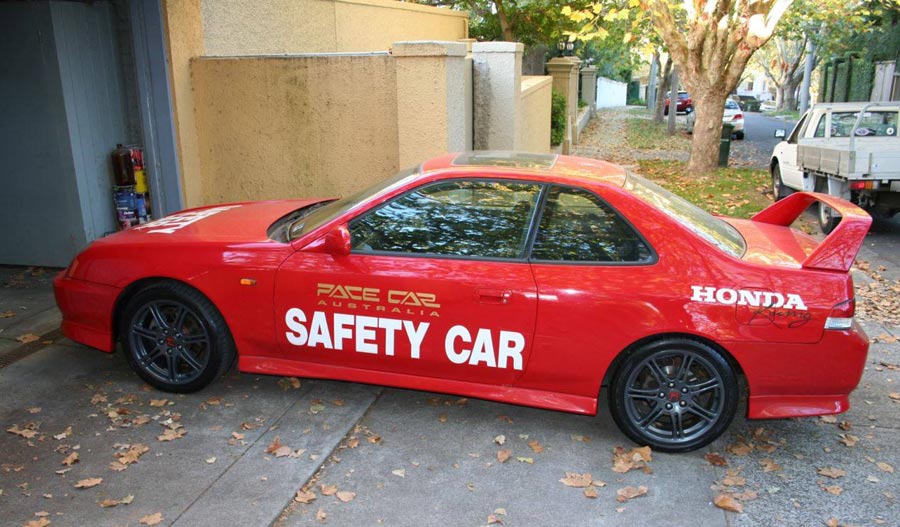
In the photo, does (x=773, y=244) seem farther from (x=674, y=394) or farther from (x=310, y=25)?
(x=310, y=25)

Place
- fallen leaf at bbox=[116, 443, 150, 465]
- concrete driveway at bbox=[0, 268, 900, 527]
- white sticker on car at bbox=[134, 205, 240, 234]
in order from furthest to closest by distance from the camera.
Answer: white sticker on car at bbox=[134, 205, 240, 234] → fallen leaf at bbox=[116, 443, 150, 465] → concrete driveway at bbox=[0, 268, 900, 527]

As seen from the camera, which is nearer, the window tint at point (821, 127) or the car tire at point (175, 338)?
the car tire at point (175, 338)

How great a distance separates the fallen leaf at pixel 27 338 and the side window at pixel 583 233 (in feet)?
13.1

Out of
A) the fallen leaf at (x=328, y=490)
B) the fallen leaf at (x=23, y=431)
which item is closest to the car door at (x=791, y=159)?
the fallen leaf at (x=328, y=490)

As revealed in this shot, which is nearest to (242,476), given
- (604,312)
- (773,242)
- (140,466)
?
(140,466)

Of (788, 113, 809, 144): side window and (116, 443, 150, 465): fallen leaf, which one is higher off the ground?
(788, 113, 809, 144): side window

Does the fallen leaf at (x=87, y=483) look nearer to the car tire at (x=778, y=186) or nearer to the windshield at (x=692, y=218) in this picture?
the windshield at (x=692, y=218)

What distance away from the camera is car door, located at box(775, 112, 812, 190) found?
1158 centimetres

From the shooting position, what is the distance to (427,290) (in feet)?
13.7

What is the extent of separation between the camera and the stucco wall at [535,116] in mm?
10258

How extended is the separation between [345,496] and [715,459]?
6.87 ft

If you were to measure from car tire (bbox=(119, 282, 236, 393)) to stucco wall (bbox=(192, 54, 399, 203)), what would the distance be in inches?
149

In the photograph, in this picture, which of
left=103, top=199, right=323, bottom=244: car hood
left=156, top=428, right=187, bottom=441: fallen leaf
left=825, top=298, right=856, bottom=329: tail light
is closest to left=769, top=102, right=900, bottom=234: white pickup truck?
left=825, top=298, right=856, bottom=329: tail light

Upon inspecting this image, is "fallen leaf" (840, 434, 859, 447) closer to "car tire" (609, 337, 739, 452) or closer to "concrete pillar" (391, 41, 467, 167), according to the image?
"car tire" (609, 337, 739, 452)
